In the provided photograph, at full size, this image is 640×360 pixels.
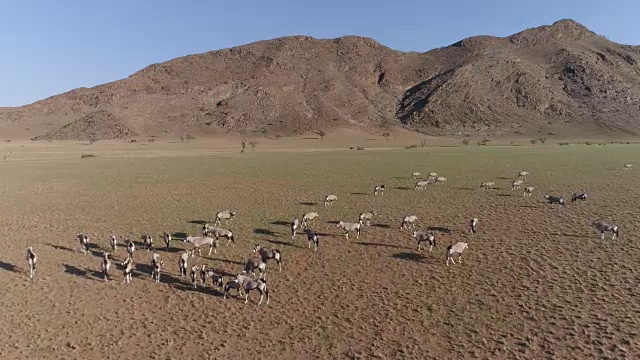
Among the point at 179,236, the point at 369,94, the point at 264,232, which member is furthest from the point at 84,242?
the point at 369,94

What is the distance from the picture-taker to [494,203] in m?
29.5

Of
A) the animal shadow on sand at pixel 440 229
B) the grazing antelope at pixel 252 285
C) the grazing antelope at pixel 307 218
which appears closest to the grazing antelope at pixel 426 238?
the animal shadow on sand at pixel 440 229

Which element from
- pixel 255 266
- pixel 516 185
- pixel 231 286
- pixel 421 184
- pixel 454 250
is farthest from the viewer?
pixel 421 184

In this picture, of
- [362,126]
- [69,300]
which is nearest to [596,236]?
[69,300]

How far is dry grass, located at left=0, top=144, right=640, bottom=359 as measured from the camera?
12562 millimetres

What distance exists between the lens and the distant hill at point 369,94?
473ft

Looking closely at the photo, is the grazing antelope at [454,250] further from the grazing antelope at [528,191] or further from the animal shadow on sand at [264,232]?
the grazing antelope at [528,191]

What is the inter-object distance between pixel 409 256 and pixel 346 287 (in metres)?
4.39

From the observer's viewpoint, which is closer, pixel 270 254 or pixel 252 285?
pixel 252 285

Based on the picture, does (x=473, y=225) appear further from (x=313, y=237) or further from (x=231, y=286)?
(x=231, y=286)

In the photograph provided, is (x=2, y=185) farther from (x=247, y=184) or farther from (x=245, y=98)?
(x=245, y=98)

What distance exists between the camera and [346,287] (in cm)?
1648

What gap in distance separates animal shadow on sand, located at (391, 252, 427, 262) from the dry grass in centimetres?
5

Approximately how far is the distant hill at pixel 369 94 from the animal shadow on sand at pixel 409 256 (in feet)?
404
